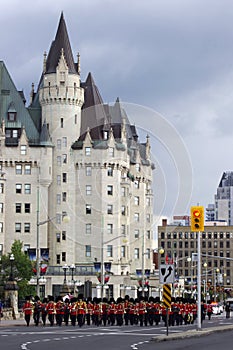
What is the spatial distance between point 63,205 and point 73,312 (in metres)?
77.1

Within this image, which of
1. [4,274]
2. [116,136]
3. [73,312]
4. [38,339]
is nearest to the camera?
[38,339]

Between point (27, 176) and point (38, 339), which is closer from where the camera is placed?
point (38, 339)

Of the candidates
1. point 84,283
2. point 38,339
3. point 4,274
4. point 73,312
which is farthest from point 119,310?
point 84,283

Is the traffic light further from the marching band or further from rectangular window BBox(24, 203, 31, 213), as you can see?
rectangular window BBox(24, 203, 31, 213)

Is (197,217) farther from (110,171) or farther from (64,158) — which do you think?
(110,171)

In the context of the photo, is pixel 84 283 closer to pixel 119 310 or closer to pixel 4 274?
pixel 4 274

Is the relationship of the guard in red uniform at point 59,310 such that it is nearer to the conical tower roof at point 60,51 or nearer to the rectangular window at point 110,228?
the rectangular window at point 110,228

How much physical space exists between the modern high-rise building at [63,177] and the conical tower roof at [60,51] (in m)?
0.15

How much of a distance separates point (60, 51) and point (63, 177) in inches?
722

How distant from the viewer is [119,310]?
55156 millimetres

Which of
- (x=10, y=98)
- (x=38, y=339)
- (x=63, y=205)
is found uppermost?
(x=10, y=98)

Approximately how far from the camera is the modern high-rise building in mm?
126938

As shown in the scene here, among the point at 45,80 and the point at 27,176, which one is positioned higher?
the point at 45,80

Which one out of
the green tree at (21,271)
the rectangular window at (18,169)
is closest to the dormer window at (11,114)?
the rectangular window at (18,169)
